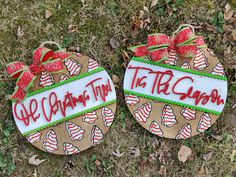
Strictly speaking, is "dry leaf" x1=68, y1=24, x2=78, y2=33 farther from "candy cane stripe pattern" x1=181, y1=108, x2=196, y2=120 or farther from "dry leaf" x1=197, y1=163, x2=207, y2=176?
"dry leaf" x1=197, y1=163, x2=207, y2=176

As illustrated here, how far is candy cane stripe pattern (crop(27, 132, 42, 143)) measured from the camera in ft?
9.47

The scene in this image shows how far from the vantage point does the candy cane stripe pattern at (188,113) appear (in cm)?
289

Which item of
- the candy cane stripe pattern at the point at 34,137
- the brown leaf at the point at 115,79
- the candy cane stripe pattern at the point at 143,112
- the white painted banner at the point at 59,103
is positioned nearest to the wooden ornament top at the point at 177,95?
the candy cane stripe pattern at the point at 143,112

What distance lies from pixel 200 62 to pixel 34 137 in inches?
52.6

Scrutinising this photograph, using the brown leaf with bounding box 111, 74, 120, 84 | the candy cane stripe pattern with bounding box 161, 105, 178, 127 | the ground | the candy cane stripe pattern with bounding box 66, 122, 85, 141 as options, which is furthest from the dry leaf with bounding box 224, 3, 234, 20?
the candy cane stripe pattern with bounding box 66, 122, 85, 141

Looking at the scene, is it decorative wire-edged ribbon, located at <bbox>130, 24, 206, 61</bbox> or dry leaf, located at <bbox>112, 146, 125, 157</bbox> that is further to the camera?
dry leaf, located at <bbox>112, 146, 125, 157</bbox>

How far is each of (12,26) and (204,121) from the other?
5.35 feet

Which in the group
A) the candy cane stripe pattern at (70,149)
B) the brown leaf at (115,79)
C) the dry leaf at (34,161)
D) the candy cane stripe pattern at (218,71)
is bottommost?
the dry leaf at (34,161)

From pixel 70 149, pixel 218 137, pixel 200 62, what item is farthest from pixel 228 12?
pixel 70 149

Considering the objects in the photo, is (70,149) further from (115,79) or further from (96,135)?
(115,79)

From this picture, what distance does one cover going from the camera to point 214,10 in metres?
3.06

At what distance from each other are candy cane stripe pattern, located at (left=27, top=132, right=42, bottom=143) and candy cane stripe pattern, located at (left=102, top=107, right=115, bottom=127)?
1.60 feet

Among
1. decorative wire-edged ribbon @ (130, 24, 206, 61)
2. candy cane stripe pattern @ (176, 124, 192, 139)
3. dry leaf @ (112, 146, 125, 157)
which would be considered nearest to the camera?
decorative wire-edged ribbon @ (130, 24, 206, 61)

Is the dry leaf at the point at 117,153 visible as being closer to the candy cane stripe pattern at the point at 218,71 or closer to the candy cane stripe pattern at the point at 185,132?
the candy cane stripe pattern at the point at 185,132
